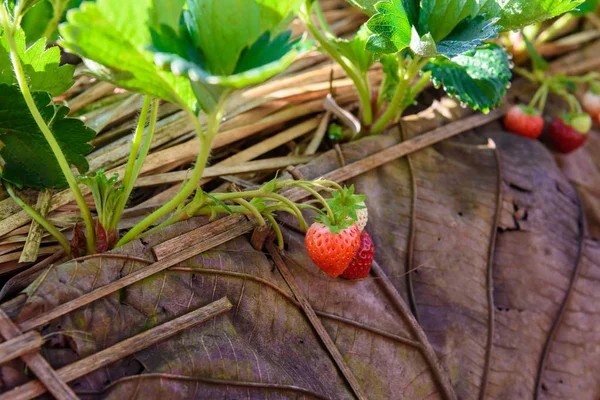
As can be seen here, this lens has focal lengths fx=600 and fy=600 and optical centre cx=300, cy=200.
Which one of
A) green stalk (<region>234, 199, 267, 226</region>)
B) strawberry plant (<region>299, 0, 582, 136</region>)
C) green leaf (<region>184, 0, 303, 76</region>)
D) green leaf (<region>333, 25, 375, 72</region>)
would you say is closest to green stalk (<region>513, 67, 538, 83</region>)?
strawberry plant (<region>299, 0, 582, 136</region>)

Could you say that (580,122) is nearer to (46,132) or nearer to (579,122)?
(579,122)

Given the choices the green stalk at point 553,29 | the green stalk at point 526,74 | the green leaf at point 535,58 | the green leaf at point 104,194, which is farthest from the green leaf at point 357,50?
the green stalk at point 553,29

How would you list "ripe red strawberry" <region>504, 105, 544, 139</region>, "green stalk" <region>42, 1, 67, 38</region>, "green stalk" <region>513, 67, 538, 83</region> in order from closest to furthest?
"green stalk" <region>42, 1, 67, 38</region> < "ripe red strawberry" <region>504, 105, 544, 139</region> < "green stalk" <region>513, 67, 538, 83</region>

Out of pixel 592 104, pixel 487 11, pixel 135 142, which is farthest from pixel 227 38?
pixel 592 104

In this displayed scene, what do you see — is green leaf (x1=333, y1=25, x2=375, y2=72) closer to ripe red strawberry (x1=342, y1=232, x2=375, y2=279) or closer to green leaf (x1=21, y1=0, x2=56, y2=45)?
ripe red strawberry (x1=342, y1=232, x2=375, y2=279)

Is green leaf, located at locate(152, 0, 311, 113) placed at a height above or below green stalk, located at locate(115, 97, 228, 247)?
above

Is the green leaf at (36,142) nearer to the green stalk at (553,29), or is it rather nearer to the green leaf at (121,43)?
the green leaf at (121,43)
